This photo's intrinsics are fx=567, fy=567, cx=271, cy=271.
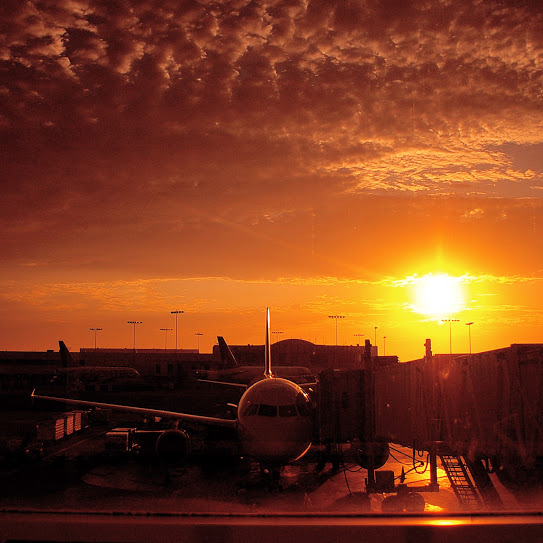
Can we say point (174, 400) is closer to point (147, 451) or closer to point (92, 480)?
point (147, 451)

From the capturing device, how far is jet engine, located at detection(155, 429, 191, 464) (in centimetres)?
2555

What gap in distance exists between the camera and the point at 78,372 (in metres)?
120

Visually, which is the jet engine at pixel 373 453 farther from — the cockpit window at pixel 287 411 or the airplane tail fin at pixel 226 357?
the airplane tail fin at pixel 226 357

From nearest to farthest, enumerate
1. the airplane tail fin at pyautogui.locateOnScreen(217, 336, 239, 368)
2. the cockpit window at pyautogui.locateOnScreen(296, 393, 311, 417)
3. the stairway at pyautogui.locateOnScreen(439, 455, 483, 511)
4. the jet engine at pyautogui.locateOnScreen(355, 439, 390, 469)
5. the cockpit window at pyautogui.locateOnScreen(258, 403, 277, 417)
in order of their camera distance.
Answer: the stairway at pyautogui.locateOnScreen(439, 455, 483, 511)
the jet engine at pyautogui.locateOnScreen(355, 439, 390, 469)
the cockpit window at pyautogui.locateOnScreen(258, 403, 277, 417)
the cockpit window at pyautogui.locateOnScreen(296, 393, 311, 417)
the airplane tail fin at pyautogui.locateOnScreen(217, 336, 239, 368)

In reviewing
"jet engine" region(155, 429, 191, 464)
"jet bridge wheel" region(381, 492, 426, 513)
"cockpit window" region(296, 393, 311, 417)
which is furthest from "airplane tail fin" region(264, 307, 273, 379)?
"jet bridge wheel" region(381, 492, 426, 513)

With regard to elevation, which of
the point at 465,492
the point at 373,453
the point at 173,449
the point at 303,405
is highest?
the point at 303,405

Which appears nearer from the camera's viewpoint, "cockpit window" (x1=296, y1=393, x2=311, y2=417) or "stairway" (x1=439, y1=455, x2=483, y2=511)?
"stairway" (x1=439, y1=455, x2=483, y2=511)

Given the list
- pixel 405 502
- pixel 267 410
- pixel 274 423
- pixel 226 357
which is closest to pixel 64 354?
pixel 226 357

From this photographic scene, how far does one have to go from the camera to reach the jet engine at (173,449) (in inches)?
1006

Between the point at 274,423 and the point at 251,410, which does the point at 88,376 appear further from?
the point at 274,423

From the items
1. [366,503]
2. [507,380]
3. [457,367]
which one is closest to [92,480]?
[366,503]

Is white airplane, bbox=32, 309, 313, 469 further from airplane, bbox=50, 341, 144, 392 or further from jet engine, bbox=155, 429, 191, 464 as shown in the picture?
airplane, bbox=50, 341, 144, 392

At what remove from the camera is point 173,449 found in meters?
25.6

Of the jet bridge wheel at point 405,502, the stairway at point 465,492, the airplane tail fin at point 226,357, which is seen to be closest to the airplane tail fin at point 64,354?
the airplane tail fin at point 226,357
